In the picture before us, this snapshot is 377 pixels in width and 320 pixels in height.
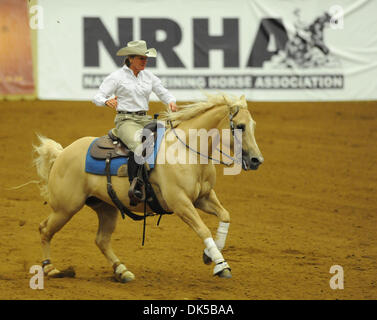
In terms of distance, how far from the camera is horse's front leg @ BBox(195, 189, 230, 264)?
7.43 m

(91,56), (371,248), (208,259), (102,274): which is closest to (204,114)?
(208,259)

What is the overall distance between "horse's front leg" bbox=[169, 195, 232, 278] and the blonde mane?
954 millimetres

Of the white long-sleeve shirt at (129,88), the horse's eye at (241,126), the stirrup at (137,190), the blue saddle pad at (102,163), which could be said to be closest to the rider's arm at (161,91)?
the white long-sleeve shirt at (129,88)

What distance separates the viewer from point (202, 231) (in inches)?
282

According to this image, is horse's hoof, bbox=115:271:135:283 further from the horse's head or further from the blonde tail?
the horse's head

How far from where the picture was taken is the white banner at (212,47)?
56.6 feet

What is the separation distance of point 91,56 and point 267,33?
451 cm

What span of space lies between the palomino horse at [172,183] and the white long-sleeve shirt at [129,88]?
39cm

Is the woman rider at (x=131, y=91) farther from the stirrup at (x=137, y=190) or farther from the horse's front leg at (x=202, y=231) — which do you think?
the horse's front leg at (x=202, y=231)

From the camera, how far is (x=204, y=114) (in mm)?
7523

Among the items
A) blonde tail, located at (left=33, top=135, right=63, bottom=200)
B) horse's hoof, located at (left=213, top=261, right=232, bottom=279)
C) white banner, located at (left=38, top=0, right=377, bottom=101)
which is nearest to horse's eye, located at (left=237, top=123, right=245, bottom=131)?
horse's hoof, located at (left=213, top=261, right=232, bottom=279)

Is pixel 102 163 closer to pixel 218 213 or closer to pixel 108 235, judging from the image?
pixel 108 235

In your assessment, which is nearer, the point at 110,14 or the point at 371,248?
the point at 371,248

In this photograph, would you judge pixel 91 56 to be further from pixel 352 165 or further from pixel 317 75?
pixel 352 165
